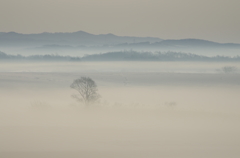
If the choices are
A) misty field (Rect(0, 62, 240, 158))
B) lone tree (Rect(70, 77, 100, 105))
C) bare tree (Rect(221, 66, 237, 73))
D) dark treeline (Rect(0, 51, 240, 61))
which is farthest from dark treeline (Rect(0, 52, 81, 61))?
bare tree (Rect(221, 66, 237, 73))

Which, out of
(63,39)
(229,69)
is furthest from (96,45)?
(229,69)

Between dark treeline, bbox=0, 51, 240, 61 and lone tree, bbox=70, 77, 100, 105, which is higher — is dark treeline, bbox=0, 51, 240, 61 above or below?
above

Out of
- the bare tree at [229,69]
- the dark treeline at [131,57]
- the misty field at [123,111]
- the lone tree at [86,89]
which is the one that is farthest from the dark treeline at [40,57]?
the bare tree at [229,69]

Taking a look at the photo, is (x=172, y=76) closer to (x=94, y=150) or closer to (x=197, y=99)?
(x=197, y=99)

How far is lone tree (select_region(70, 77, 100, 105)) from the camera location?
26.8ft

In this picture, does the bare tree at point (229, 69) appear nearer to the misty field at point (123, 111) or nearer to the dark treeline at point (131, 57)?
the misty field at point (123, 111)

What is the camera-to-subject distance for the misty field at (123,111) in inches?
238

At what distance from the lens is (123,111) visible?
7.93 meters

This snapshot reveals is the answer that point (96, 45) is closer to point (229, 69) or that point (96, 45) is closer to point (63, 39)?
point (63, 39)

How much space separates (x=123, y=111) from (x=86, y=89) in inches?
46.0

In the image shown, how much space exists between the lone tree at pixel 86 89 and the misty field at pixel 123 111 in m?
0.20

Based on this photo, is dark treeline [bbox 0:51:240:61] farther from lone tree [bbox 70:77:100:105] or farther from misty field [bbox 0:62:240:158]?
lone tree [bbox 70:77:100:105]

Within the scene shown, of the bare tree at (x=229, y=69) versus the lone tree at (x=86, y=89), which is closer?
the lone tree at (x=86, y=89)

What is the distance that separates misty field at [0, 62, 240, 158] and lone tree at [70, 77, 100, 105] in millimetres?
199
